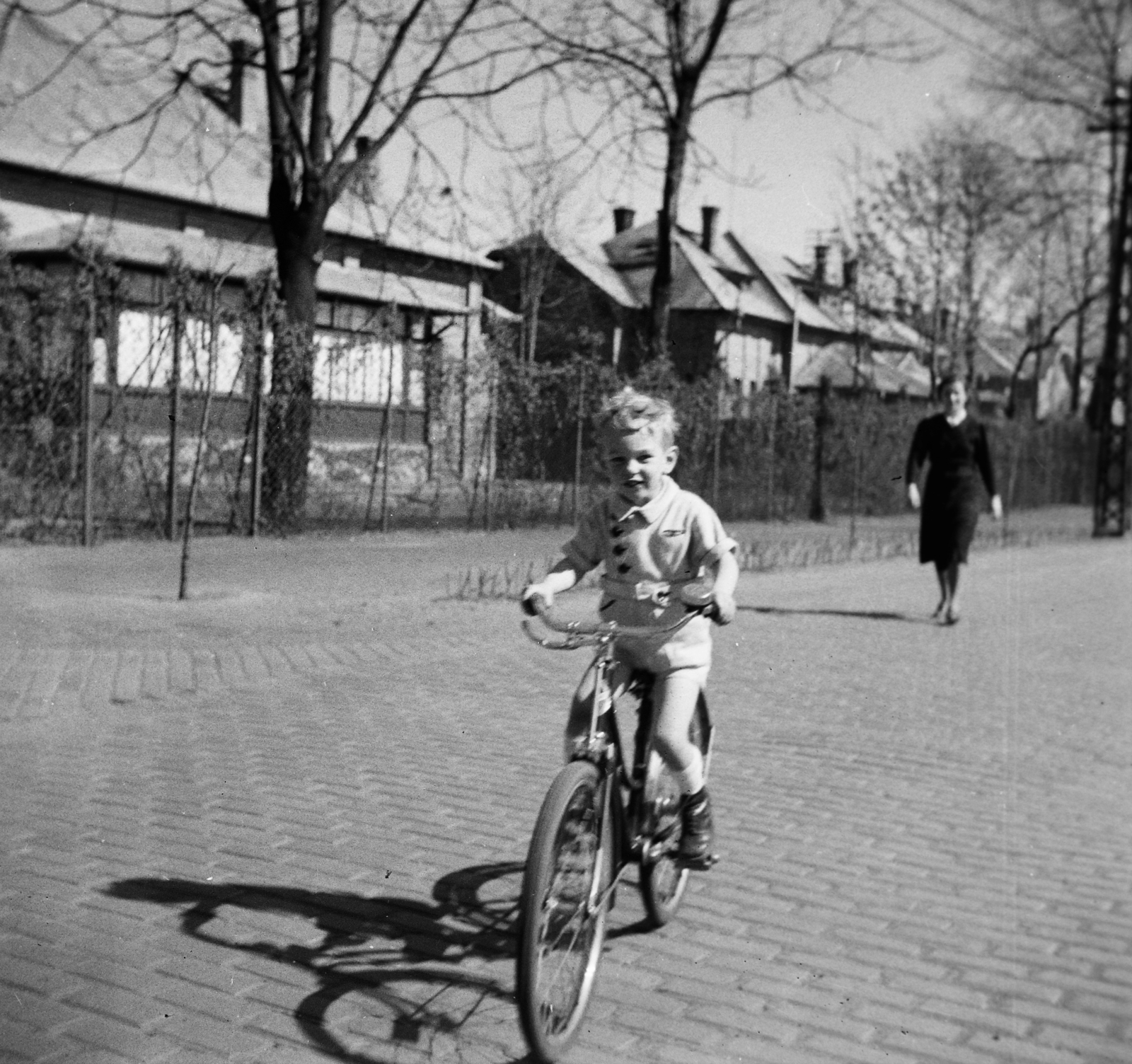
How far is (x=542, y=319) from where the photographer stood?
4922 cm

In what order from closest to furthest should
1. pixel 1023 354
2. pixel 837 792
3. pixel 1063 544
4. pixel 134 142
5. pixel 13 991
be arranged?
pixel 13 991, pixel 837 792, pixel 1063 544, pixel 134 142, pixel 1023 354

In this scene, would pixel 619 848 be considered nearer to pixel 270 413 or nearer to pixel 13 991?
pixel 13 991

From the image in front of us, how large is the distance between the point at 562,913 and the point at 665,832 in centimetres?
75

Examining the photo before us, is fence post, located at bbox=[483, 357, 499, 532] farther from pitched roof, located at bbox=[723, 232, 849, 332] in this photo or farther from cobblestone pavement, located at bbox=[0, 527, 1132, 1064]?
pitched roof, located at bbox=[723, 232, 849, 332]

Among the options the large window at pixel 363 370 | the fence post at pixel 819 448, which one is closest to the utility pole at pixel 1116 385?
the fence post at pixel 819 448

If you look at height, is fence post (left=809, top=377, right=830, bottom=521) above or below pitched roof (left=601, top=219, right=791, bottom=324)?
below

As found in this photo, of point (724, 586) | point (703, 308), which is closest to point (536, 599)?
point (724, 586)

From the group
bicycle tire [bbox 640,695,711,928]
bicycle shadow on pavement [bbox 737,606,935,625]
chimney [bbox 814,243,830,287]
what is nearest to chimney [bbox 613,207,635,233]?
chimney [bbox 814,243,830,287]

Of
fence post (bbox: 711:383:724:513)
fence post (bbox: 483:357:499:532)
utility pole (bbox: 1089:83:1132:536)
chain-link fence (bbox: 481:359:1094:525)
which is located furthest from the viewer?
utility pole (bbox: 1089:83:1132:536)

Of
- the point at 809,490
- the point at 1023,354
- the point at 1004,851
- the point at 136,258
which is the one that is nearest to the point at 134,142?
the point at 136,258

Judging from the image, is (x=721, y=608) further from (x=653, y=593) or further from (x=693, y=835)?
(x=693, y=835)

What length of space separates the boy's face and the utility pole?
2159 cm

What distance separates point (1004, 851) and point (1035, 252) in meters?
39.6

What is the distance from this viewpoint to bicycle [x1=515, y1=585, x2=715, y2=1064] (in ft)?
10.7
